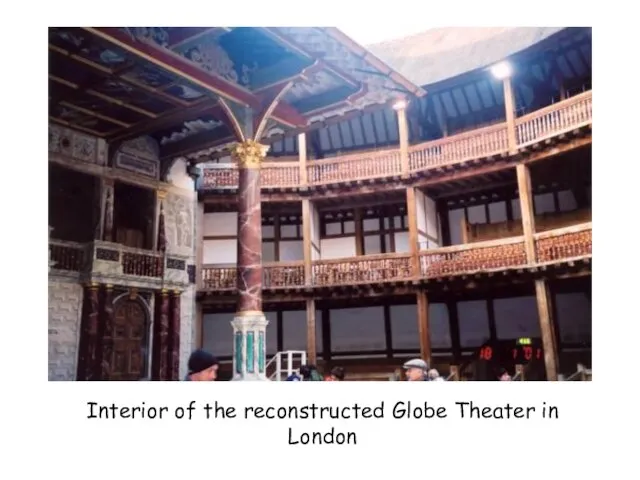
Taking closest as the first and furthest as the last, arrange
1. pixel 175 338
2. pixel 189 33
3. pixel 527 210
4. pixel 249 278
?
pixel 189 33, pixel 249 278, pixel 175 338, pixel 527 210

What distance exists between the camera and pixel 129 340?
11328mm

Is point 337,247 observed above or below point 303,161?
below

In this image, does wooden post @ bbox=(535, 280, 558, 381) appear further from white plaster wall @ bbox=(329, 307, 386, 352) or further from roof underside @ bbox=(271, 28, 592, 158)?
roof underside @ bbox=(271, 28, 592, 158)

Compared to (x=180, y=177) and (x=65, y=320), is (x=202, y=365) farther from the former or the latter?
(x=180, y=177)

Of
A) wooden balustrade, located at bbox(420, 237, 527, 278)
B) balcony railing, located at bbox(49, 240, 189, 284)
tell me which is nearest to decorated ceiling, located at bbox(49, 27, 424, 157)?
A: balcony railing, located at bbox(49, 240, 189, 284)

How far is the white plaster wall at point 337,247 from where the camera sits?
15656 mm

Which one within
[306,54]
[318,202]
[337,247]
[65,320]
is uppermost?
[306,54]

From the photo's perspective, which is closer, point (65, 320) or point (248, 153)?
point (248, 153)

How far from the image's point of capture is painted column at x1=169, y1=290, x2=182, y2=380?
38.8 ft

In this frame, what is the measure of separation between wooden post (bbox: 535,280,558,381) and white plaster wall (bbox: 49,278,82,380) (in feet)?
26.5

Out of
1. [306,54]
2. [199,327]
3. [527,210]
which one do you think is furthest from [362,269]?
[306,54]

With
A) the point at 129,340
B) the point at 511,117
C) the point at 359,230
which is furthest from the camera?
the point at 359,230

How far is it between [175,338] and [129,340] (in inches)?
38.5
